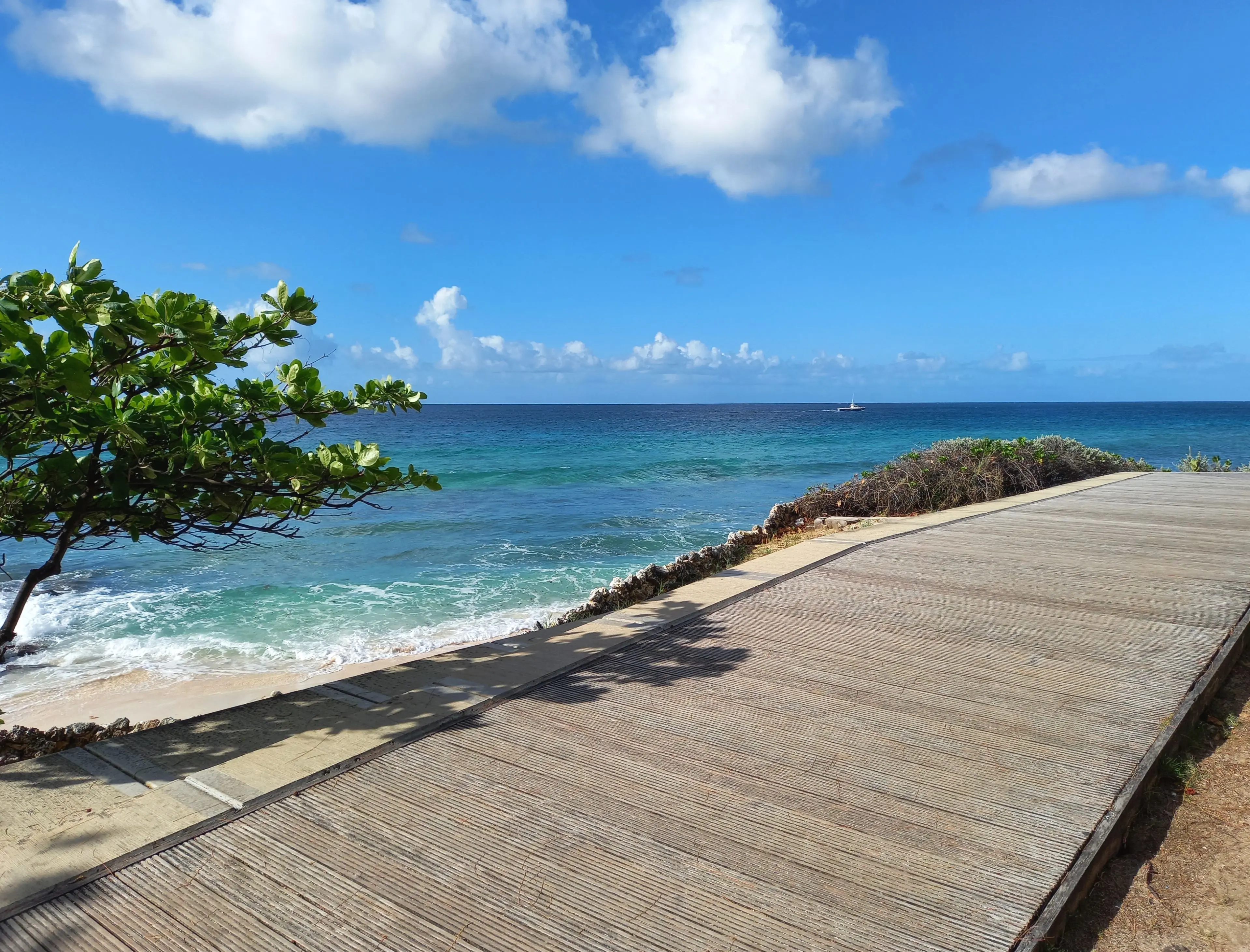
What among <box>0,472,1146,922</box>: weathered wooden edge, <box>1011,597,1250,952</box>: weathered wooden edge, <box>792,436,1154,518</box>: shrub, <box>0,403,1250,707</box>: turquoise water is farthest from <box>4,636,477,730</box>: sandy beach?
<box>792,436,1154,518</box>: shrub

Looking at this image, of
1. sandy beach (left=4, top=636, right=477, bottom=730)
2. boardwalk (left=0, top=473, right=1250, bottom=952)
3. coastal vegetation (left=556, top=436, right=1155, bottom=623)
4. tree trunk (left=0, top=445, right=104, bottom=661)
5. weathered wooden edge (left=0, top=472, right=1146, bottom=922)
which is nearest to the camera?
boardwalk (left=0, top=473, right=1250, bottom=952)

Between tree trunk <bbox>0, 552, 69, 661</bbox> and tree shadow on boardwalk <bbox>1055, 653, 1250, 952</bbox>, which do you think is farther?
tree trunk <bbox>0, 552, 69, 661</bbox>

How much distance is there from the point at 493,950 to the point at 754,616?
3.41 m

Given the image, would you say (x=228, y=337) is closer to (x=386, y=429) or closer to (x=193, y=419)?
(x=193, y=419)

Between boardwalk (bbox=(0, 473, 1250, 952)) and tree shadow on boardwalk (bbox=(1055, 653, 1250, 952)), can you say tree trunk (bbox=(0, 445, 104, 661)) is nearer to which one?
boardwalk (bbox=(0, 473, 1250, 952))

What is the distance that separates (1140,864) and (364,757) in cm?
297

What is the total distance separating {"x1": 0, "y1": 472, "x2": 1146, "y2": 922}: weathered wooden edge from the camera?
2.39m

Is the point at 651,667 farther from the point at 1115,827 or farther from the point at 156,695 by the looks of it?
the point at 156,695

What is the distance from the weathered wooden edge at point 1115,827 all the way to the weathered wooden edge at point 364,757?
7.91 feet

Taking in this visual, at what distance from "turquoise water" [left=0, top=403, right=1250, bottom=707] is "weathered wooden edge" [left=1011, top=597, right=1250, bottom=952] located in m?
5.37

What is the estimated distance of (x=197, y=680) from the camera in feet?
26.4

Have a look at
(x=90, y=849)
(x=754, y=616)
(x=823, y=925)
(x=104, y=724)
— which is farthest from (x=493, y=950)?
(x=104, y=724)

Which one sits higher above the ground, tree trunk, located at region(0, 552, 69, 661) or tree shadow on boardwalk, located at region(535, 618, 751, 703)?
tree trunk, located at region(0, 552, 69, 661)

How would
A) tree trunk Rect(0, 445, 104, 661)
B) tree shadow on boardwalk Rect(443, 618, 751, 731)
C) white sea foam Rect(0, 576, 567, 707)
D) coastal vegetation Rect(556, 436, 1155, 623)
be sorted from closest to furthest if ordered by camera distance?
tree trunk Rect(0, 445, 104, 661) → tree shadow on boardwalk Rect(443, 618, 751, 731) → white sea foam Rect(0, 576, 567, 707) → coastal vegetation Rect(556, 436, 1155, 623)
